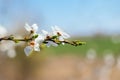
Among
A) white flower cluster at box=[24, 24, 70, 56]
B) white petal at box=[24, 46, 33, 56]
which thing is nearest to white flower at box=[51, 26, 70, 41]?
white flower cluster at box=[24, 24, 70, 56]

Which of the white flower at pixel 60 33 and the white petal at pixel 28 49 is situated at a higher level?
the white flower at pixel 60 33

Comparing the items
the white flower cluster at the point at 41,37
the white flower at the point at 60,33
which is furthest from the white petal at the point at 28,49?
the white flower at the point at 60,33

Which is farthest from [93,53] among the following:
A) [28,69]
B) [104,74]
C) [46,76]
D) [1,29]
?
[1,29]

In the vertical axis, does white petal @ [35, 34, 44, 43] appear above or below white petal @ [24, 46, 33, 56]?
above

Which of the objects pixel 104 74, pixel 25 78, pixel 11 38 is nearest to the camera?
pixel 11 38

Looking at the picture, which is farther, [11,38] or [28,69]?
[28,69]

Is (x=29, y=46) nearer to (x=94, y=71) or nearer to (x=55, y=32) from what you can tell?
(x=55, y=32)

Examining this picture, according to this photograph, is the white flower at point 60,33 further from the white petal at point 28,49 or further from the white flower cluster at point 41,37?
the white petal at point 28,49

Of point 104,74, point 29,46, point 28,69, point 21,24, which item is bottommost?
point 29,46

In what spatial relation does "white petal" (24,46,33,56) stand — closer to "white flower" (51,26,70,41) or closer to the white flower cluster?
the white flower cluster

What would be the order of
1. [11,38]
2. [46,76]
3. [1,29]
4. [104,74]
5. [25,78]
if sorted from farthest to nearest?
[46,76], [25,78], [104,74], [1,29], [11,38]

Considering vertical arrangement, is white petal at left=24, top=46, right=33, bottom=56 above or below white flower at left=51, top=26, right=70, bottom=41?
below
